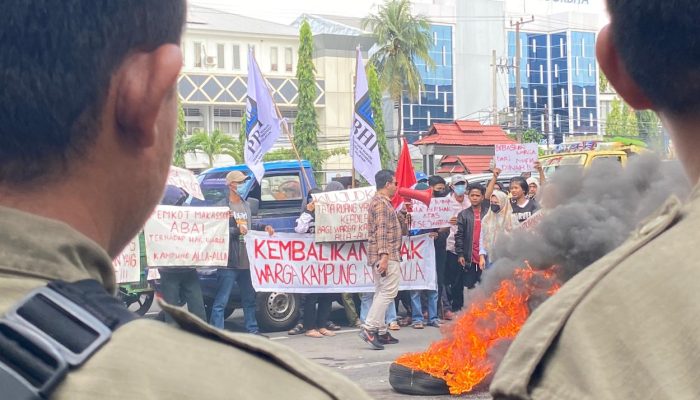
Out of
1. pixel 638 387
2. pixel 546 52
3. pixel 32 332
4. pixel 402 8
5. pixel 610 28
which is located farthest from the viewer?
pixel 546 52

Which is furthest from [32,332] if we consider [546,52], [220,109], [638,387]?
[546,52]

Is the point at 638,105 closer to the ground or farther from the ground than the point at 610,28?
closer to the ground

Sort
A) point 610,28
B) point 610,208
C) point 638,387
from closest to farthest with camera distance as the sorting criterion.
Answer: point 638,387
point 610,28
point 610,208

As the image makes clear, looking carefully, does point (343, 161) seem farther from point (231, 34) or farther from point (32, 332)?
point (32, 332)

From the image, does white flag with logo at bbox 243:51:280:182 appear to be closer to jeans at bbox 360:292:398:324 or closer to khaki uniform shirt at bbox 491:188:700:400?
jeans at bbox 360:292:398:324

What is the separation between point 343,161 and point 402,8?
629 inches

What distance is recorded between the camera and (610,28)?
4.70ft

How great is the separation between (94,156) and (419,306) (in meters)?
11.6

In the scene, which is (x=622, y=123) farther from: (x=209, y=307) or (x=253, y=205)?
(x=209, y=307)

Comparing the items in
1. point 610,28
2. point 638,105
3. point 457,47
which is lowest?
point 638,105

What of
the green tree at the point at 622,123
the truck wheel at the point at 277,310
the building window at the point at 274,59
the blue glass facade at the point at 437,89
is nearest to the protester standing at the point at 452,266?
the truck wheel at the point at 277,310

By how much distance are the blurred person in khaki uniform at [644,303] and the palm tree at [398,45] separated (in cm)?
5753

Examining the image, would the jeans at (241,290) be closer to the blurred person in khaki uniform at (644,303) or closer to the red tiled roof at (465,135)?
the blurred person in khaki uniform at (644,303)

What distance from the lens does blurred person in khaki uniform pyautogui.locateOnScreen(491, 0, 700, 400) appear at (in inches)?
45.1
